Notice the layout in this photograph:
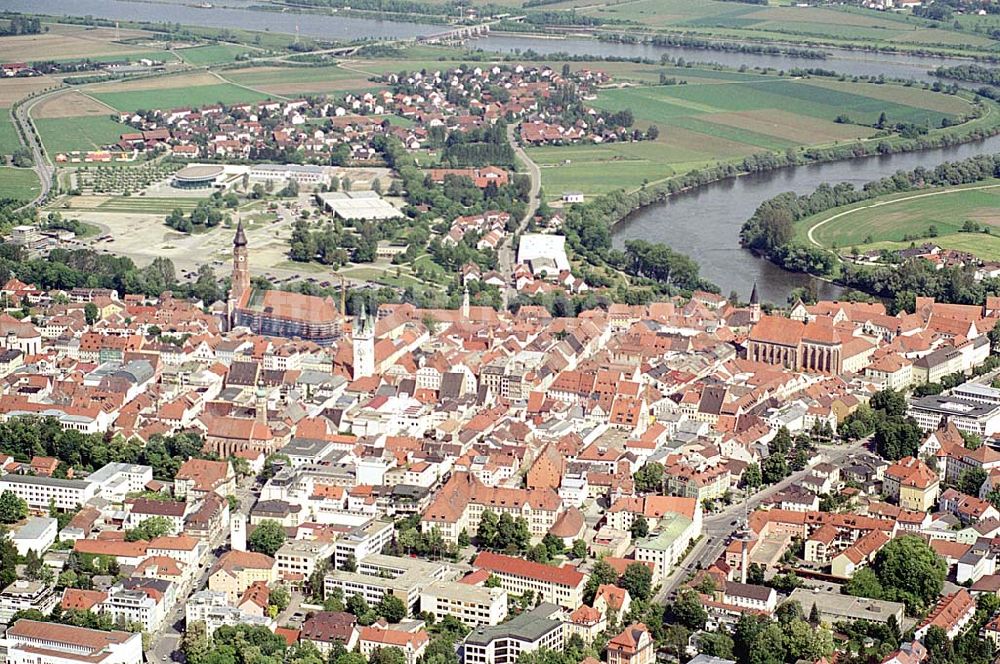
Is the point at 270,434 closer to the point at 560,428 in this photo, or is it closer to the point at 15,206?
the point at 560,428

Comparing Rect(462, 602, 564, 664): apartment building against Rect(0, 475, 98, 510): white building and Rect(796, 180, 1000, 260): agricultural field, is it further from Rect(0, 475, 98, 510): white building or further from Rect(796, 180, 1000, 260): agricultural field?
Rect(796, 180, 1000, 260): agricultural field

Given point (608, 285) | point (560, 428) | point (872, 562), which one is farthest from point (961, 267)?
point (872, 562)

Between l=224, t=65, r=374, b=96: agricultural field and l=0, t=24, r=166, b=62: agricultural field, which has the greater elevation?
l=0, t=24, r=166, b=62: agricultural field

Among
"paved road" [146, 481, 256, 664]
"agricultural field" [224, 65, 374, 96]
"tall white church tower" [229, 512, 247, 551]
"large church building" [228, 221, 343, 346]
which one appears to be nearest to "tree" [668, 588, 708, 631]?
"tall white church tower" [229, 512, 247, 551]

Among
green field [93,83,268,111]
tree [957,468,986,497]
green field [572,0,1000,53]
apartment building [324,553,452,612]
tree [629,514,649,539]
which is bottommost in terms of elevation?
apartment building [324,553,452,612]

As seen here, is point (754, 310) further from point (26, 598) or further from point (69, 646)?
point (69, 646)

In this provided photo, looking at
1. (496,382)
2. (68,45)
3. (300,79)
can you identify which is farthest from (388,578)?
(68,45)
